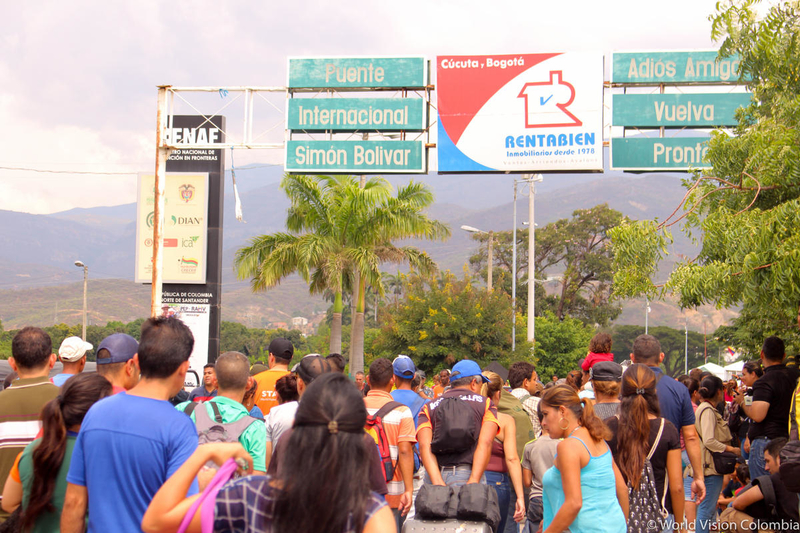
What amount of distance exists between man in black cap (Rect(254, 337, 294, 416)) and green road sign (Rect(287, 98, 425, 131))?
8.22m

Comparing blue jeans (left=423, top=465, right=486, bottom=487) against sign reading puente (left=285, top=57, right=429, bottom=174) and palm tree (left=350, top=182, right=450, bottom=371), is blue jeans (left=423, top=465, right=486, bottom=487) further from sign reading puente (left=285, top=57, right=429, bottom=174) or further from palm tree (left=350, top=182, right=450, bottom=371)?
palm tree (left=350, top=182, right=450, bottom=371)

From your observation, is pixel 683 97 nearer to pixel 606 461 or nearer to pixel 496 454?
pixel 496 454

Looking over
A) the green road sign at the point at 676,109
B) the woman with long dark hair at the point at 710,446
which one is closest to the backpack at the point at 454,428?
the woman with long dark hair at the point at 710,446

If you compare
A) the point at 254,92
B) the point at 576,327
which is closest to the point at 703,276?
the point at 254,92

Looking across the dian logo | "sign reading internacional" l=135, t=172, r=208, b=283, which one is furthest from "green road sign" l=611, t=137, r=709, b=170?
the dian logo

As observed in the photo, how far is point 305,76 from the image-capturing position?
14.4 m

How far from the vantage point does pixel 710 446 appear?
763 centimetres

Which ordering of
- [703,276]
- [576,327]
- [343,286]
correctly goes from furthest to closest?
[576,327] < [343,286] < [703,276]

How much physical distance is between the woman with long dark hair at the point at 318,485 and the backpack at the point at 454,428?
3.07 m

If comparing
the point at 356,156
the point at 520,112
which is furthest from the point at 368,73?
the point at 520,112

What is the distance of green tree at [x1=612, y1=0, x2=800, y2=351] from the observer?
6.14 meters

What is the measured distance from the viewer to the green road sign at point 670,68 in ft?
45.0

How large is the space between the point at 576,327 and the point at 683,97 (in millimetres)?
26325

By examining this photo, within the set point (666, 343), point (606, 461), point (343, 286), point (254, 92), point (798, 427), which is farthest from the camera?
point (666, 343)
